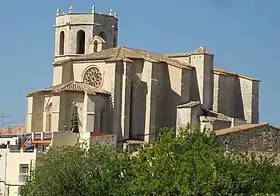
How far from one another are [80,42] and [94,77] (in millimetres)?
16769

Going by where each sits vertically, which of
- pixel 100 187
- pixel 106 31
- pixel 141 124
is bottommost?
pixel 100 187

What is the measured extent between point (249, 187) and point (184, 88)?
98.0ft

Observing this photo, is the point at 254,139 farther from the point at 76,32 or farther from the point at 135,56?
the point at 76,32

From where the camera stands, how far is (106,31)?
84062mm

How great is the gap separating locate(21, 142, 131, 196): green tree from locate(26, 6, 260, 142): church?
17.0 metres

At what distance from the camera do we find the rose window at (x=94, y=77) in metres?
66.4

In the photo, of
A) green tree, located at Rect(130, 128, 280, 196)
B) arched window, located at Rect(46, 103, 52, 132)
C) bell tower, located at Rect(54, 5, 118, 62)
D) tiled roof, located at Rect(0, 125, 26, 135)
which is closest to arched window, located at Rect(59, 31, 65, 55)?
bell tower, located at Rect(54, 5, 118, 62)

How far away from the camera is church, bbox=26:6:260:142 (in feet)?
207

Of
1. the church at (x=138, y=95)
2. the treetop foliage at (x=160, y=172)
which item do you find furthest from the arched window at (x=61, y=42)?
the treetop foliage at (x=160, y=172)

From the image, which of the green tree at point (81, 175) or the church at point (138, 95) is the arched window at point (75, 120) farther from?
the green tree at point (81, 175)

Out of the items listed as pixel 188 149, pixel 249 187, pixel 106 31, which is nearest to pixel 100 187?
pixel 188 149

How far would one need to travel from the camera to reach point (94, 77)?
66.6 m

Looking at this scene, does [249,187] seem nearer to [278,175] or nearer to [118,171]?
[278,175]

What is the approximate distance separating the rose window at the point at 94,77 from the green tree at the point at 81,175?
2145 cm
